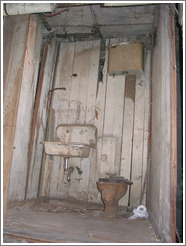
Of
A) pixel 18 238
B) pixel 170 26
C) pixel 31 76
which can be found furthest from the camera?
pixel 31 76

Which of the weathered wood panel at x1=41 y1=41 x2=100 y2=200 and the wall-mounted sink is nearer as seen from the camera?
the wall-mounted sink

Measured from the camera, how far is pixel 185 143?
5.55 feet

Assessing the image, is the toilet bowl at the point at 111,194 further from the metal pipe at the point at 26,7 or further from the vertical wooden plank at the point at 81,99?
the metal pipe at the point at 26,7

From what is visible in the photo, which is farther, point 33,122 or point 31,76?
point 33,122

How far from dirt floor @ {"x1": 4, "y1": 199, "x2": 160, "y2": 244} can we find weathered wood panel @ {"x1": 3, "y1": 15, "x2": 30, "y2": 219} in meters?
0.35

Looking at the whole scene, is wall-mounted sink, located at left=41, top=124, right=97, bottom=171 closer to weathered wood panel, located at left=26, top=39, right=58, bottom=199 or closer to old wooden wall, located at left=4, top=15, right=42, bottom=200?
weathered wood panel, located at left=26, top=39, right=58, bottom=199

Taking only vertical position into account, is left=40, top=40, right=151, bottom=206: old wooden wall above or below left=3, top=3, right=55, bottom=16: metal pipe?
below

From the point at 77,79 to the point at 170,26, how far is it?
2063 mm

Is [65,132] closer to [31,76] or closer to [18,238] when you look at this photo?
[31,76]

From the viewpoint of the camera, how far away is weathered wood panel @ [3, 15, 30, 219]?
7.67ft

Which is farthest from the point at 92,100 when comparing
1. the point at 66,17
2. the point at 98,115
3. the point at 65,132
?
the point at 66,17

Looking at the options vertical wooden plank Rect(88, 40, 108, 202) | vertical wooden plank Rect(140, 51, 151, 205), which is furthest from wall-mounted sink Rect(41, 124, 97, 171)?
vertical wooden plank Rect(140, 51, 151, 205)

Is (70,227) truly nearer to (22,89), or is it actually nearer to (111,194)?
(111,194)

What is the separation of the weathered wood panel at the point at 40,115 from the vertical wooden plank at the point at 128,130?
4.31ft
